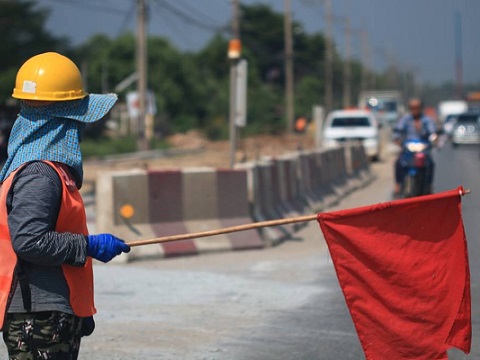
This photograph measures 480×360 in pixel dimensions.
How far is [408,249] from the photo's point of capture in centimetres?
477

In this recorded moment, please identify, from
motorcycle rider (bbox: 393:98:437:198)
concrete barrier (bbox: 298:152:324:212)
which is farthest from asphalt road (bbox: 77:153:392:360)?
concrete barrier (bbox: 298:152:324:212)

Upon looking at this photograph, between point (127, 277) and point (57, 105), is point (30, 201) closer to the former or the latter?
point (57, 105)

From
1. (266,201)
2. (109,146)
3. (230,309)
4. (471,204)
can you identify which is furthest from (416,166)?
(109,146)

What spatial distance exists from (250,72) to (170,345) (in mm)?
73526

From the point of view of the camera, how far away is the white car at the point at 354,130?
35781mm

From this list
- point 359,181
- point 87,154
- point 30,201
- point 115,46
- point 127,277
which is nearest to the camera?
point 30,201

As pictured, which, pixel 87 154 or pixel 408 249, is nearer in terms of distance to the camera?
pixel 408 249

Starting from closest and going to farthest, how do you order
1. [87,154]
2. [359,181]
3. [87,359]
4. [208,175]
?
[87,359]
[208,175]
[359,181]
[87,154]

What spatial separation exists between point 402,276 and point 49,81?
184cm

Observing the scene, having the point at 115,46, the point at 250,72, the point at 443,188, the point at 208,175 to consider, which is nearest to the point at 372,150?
the point at 443,188

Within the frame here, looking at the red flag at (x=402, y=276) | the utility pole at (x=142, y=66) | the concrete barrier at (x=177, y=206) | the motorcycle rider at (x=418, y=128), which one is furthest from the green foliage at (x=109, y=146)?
the red flag at (x=402, y=276)

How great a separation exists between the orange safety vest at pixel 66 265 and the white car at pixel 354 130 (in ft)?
103

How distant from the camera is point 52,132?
4043 mm

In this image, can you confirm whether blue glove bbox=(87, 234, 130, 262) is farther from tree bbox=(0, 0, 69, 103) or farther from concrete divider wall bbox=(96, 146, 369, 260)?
tree bbox=(0, 0, 69, 103)
